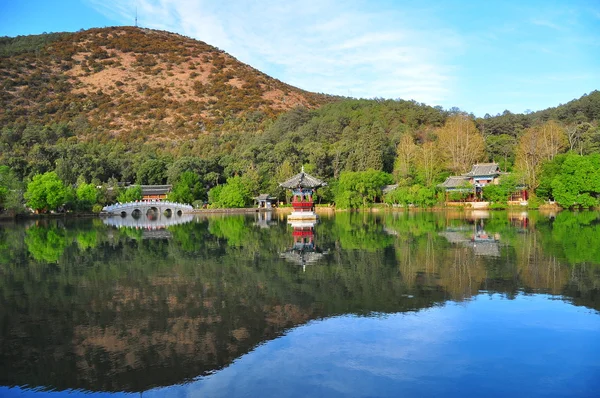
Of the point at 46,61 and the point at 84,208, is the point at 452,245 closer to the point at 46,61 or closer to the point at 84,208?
the point at 84,208

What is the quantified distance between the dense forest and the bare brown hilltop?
348 millimetres

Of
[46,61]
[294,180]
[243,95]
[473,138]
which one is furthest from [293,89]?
[294,180]

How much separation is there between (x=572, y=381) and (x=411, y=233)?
53.9ft

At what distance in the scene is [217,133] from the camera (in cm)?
8394

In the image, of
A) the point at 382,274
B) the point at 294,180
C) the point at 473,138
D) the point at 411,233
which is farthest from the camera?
the point at 473,138

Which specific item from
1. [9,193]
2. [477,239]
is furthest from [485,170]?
[9,193]

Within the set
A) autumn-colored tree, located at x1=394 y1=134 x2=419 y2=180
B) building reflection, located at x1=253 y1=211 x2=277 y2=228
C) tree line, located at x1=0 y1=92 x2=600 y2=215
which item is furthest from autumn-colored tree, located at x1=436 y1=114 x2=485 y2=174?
building reflection, located at x1=253 y1=211 x2=277 y2=228

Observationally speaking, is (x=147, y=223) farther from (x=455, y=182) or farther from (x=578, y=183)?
(x=578, y=183)

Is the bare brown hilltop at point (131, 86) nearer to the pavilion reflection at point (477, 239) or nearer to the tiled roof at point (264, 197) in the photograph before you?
the tiled roof at point (264, 197)

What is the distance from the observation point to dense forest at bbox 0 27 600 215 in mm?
46344

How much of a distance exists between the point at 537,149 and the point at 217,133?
53.0 m

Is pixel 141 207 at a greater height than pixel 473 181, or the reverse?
pixel 473 181

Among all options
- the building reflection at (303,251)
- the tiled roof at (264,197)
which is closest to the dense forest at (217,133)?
the tiled roof at (264,197)

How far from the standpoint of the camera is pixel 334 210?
47.3m
